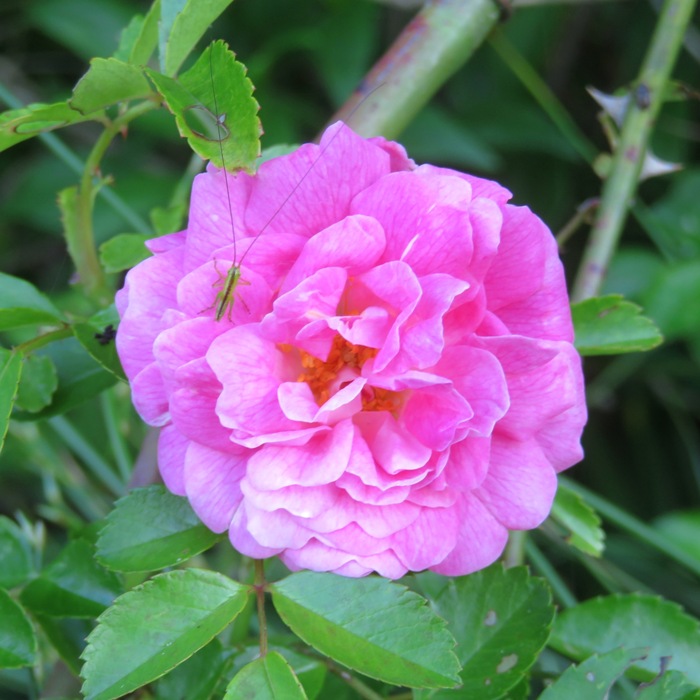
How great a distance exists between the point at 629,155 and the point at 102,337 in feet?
1.84

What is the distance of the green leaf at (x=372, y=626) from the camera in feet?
1.69

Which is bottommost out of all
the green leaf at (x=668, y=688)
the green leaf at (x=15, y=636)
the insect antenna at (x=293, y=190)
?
the green leaf at (x=668, y=688)

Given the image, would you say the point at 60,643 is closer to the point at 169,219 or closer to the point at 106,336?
the point at 106,336

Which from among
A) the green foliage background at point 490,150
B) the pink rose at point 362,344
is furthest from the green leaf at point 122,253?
the green foliage background at point 490,150

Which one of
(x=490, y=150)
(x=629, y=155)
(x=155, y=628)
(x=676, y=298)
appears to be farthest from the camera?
(x=490, y=150)

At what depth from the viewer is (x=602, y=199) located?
0.87 metres

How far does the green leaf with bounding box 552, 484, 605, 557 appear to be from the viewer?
68cm

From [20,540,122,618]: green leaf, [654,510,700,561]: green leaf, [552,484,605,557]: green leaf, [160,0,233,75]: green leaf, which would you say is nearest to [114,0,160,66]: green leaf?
[160,0,233,75]: green leaf

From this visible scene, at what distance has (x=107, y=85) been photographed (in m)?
0.55

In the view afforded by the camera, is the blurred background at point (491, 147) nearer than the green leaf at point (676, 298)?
No

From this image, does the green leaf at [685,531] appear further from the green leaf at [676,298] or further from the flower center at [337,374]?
the flower center at [337,374]

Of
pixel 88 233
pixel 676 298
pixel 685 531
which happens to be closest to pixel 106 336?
pixel 88 233

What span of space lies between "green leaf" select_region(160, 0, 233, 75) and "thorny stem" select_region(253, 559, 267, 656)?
36 centimetres

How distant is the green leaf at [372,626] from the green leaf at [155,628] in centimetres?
4
